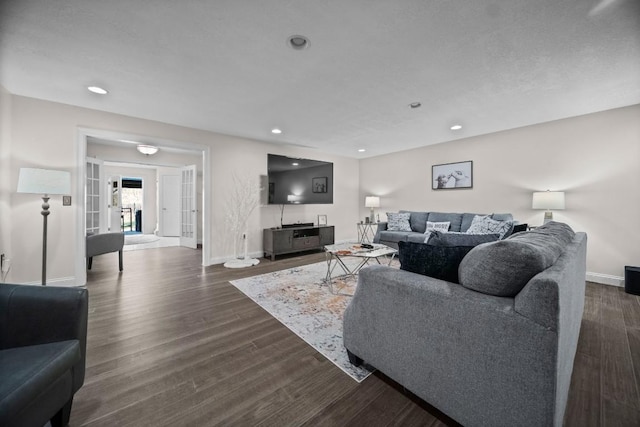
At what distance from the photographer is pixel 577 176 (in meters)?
3.60

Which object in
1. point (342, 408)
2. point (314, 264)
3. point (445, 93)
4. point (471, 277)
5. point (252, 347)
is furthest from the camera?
point (314, 264)

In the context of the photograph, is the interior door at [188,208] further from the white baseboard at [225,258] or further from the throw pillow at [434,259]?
the throw pillow at [434,259]

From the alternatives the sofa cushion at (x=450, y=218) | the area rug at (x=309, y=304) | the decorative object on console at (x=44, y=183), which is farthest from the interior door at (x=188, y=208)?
the sofa cushion at (x=450, y=218)

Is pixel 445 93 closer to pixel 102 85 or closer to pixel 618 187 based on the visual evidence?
pixel 618 187

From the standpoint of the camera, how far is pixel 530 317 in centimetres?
94

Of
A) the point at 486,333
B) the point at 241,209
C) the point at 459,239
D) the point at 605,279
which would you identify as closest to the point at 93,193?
the point at 241,209

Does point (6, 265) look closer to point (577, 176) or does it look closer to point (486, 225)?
point (486, 225)

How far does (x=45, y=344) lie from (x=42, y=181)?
2.43 meters

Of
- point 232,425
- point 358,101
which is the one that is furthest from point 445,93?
point 232,425

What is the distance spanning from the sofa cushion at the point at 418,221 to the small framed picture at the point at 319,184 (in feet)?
A: 6.76

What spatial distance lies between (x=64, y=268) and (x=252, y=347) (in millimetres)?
3153

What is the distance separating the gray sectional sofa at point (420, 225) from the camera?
460 cm

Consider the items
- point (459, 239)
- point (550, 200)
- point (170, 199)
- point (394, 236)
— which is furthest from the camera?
point (170, 199)

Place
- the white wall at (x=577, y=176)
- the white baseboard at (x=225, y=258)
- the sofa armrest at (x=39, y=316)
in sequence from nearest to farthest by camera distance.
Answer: the sofa armrest at (x=39, y=316), the white wall at (x=577, y=176), the white baseboard at (x=225, y=258)
